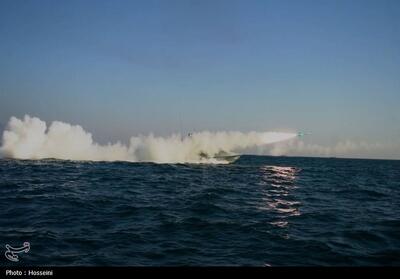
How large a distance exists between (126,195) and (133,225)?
1029cm

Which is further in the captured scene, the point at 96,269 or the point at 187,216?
the point at 187,216

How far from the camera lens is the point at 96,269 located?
474 cm

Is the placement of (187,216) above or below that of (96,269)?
below

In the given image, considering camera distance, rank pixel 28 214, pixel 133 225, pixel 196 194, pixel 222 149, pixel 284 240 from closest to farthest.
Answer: pixel 284 240 < pixel 133 225 < pixel 28 214 < pixel 196 194 < pixel 222 149

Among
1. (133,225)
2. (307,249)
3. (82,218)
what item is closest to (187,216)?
(133,225)

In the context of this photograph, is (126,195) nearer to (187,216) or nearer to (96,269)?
(187,216)

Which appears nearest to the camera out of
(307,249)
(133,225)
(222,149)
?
(307,249)

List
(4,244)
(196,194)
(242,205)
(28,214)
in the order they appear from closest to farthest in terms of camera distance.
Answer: (4,244) < (28,214) < (242,205) < (196,194)

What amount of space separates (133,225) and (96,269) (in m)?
13.3

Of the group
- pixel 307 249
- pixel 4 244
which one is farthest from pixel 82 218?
pixel 307 249

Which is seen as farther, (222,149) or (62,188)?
(222,149)

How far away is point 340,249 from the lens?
48.8ft

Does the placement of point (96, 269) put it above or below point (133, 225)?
above

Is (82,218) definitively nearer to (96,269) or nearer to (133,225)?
(133,225)
